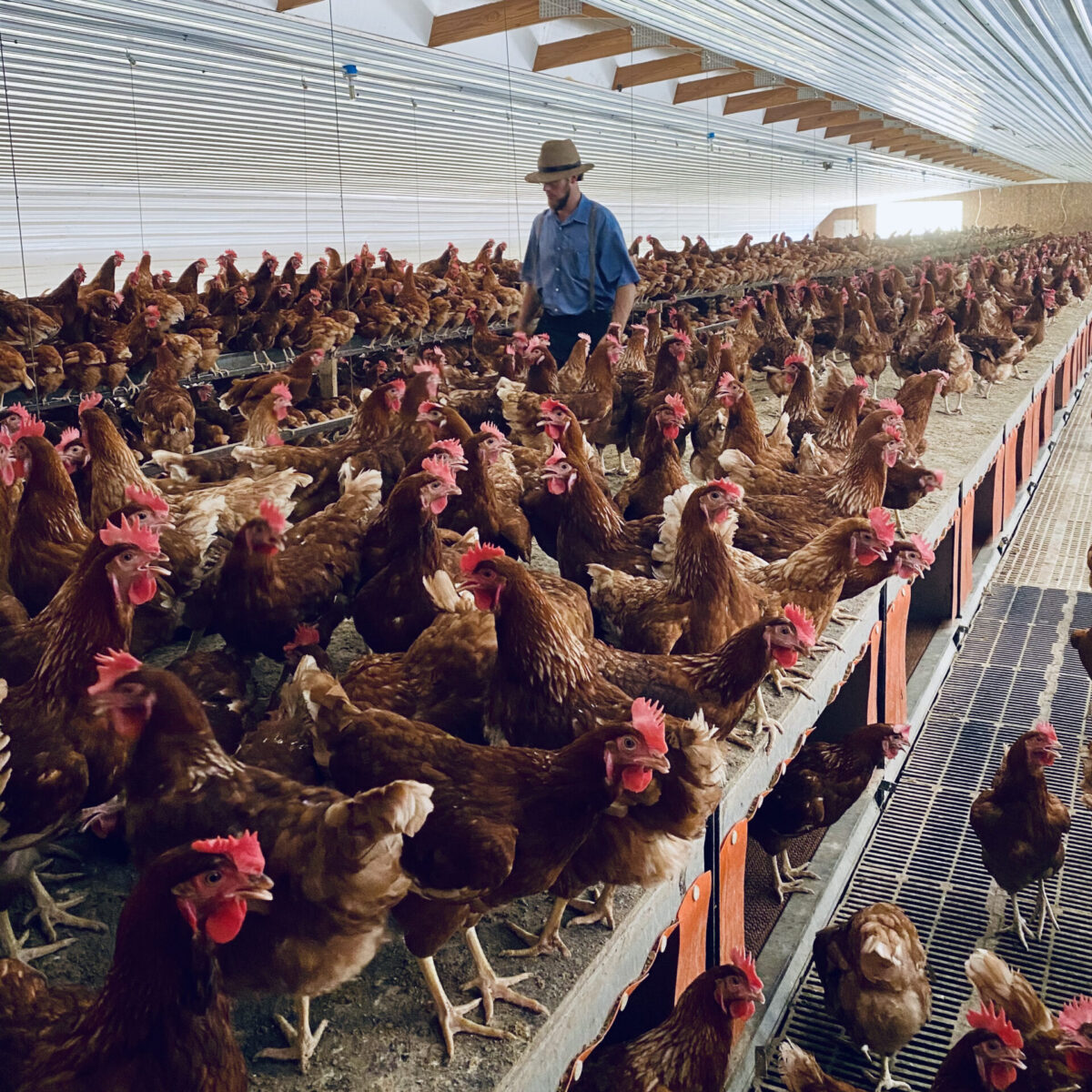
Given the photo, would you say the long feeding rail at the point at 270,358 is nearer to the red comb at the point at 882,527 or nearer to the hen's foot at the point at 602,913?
the red comb at the point at 882,527

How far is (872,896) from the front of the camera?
3.25 metres

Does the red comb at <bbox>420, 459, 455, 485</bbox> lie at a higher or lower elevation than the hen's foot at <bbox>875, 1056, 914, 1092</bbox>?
higher

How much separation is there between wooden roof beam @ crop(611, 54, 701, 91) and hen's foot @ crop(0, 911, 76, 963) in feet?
23.9

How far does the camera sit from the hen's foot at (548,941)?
168 centimetres

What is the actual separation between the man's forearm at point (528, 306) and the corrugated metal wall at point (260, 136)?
1490 mm

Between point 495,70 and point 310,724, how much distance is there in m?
5.61

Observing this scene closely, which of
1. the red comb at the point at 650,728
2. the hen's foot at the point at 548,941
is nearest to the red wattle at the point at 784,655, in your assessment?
the red comb at the point at 650,728

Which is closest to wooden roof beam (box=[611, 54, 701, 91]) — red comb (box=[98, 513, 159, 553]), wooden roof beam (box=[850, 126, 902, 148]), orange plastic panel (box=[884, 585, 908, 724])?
orange plastic panel (box=[884, 585, 908, 724])

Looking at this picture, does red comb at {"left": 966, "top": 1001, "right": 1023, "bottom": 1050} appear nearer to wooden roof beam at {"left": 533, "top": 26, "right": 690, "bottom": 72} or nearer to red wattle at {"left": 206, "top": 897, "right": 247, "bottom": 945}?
red wattle at {"left": 206, "top": 897, "right": 247, "bottom": 945}

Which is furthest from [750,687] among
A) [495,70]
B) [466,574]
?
[495,70]

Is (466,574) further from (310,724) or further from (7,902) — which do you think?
(7,902)

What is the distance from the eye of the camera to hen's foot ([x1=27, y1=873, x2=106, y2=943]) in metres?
1.78

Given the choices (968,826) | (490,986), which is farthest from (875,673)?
(490,986)

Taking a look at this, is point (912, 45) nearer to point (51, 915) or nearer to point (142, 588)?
point (142, 588)
